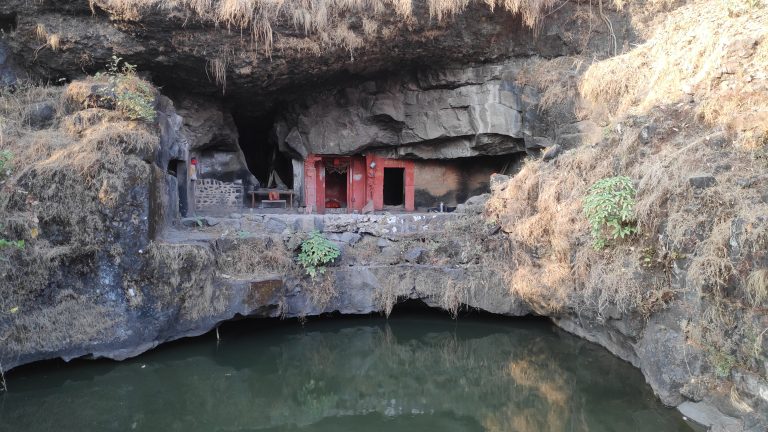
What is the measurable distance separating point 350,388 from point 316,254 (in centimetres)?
296

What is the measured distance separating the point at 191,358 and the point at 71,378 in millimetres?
1622

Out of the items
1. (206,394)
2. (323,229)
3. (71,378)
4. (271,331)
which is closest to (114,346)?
(71,378)

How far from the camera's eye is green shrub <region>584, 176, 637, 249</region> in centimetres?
679

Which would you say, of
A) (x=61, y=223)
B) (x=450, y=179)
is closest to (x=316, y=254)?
(x=61, y=223)

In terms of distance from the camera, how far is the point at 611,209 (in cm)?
690

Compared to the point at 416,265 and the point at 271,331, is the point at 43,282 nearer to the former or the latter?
the point at 271,331

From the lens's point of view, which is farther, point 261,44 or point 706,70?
point 261,44

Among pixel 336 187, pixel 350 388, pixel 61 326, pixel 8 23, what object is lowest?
pixel 350 388

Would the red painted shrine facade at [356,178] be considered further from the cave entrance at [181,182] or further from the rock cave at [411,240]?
the cave entrance at [181,182]

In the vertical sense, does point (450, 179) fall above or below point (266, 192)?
above

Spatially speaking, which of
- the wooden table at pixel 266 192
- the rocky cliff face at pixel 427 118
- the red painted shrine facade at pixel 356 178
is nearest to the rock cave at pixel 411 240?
the rocky cliff face at pixel 427 118

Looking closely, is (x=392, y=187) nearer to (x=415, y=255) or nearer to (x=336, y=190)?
(x=336, y=190)

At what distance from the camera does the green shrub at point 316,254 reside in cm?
954

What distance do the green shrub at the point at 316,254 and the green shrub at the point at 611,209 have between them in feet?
15.2
